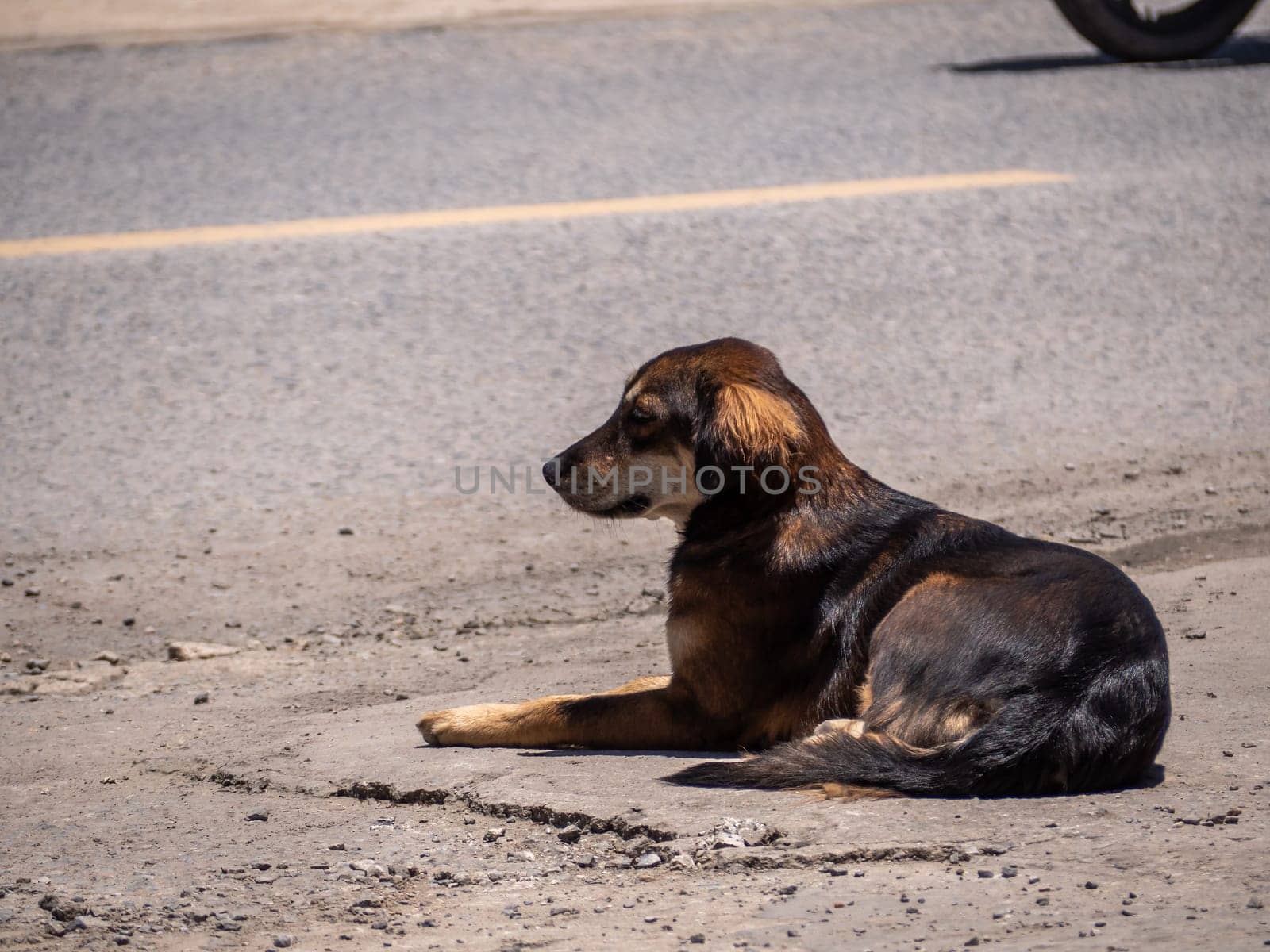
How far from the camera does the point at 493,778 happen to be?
3.93 meters

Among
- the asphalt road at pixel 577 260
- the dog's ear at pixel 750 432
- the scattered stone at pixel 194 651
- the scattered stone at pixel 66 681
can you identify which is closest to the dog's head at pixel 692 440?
the dog's ear at pixel 750 432

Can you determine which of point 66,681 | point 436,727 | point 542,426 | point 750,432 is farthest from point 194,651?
point 750,432

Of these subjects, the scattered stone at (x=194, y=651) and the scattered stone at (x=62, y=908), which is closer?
the scattered stone at (x=62, y=908)

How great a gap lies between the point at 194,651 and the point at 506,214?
3.83 metres

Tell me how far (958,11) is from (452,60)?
158 inches

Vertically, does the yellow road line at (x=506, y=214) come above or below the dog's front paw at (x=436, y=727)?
above

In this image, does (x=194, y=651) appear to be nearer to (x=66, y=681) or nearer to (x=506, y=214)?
(x=66, y=681)

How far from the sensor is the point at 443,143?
9203mm

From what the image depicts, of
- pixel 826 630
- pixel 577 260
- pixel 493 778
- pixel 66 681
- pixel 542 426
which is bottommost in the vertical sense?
pixel 493 778

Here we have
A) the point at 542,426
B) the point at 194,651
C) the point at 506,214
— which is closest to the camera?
the point at 194,651

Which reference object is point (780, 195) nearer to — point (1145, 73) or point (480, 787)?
point (1145, 73)

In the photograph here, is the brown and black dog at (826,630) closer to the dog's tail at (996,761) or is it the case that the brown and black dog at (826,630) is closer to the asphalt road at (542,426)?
the dog's tail at (996,761)

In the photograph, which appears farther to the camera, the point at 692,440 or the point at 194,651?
the point at 194,651

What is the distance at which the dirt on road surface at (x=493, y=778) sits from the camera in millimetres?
3125
